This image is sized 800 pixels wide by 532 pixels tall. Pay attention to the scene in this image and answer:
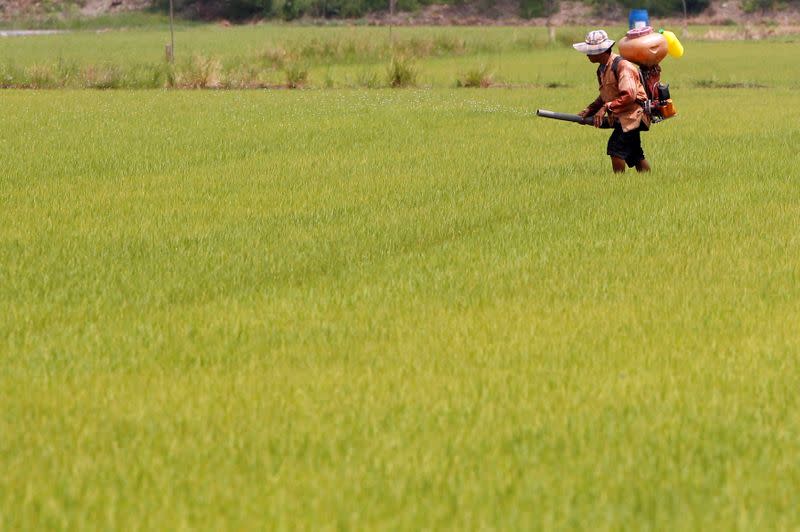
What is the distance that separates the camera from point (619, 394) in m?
5.30

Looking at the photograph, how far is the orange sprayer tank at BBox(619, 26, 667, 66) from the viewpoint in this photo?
12.1 meters

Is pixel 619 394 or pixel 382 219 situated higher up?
pixel 619 394

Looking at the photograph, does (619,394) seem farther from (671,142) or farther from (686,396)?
(671,142)

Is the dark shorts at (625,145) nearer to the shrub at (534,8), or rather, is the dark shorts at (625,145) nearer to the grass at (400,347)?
the grass at (400,347)

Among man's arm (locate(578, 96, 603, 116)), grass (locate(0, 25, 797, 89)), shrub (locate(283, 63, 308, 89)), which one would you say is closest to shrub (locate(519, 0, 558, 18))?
grass (locate(0, 25, 797, 89))

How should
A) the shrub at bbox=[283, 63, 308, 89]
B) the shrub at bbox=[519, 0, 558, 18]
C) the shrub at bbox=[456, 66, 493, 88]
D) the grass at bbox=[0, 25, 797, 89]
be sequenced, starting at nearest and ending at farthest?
the shrub at bbox=[283, 63, 308, 89] < the shrub at bbox=[456, 66, 493, 88] < the grass at bbox=[0, 25, 797, 89] < the shrub at bbox=[519, 0, 558, 18]

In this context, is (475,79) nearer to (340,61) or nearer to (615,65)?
(340,61)

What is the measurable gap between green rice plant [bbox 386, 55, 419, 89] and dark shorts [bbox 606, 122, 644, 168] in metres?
17.0

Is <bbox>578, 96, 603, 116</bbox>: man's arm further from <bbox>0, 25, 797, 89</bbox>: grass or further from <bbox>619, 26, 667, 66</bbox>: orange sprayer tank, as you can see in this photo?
<bbox>0, 25, 797, 89</bbox>: grass

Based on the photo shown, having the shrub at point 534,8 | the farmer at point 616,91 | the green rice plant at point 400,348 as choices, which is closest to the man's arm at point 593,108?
the farmer at point 616,91

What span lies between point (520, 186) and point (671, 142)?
15.6ft

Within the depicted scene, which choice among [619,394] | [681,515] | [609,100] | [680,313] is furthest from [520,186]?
[681,515]

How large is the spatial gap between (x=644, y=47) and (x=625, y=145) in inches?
43.0

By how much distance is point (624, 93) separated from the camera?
12016 mm
